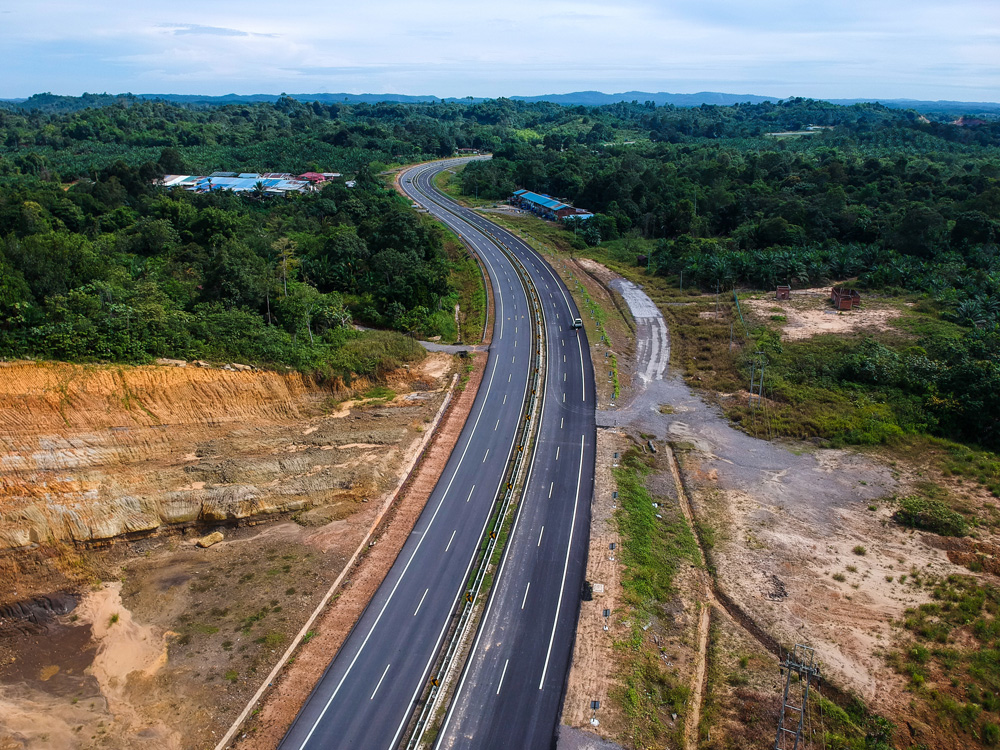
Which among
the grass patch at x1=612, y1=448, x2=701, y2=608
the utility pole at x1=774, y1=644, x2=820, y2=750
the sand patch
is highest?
the sand patch

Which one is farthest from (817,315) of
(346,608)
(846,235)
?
(346,608)

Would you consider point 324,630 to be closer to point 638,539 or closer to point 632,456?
point 638,539

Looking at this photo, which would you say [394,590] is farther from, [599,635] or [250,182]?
[250,182]

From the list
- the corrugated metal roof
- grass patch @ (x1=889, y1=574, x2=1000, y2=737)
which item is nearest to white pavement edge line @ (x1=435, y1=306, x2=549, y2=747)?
grass patch @ (x1=889, y1=574, x2=1000, y2=737)

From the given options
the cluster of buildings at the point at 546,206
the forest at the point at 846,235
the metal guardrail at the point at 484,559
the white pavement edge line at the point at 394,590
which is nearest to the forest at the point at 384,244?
the forest at the point at 846,235

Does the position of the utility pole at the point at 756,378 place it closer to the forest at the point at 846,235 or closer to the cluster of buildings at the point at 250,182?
the forest at the point at 846,235

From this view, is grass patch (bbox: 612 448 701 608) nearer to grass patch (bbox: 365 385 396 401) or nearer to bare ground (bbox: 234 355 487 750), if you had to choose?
bare ground (bbox: 234 355 487 750)

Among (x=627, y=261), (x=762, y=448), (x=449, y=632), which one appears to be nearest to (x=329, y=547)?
(x=449, y=632)
